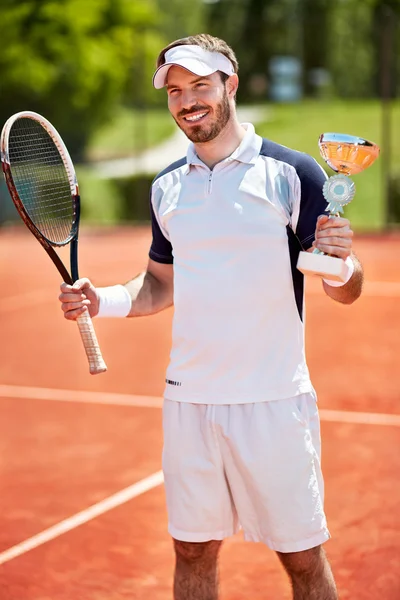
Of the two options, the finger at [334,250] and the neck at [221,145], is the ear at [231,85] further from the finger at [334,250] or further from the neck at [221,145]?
the finger at [334,250]

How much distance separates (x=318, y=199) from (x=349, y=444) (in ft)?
10.3

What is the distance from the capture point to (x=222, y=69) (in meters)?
3.06

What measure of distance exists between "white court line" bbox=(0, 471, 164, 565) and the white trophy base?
218 cm

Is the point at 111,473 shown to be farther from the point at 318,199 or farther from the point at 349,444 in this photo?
the point at 318,199

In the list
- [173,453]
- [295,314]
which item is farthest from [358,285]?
[173,453]

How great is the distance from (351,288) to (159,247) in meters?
0.71

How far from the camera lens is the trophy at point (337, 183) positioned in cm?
277

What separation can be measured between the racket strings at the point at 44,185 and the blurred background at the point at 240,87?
1451 centimetres

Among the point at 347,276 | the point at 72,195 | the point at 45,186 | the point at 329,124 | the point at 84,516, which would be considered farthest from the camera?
the point at 329,124

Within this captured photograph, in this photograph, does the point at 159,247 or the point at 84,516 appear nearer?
the point at 159,247

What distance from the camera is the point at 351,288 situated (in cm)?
298

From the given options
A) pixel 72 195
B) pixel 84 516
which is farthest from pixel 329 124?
pixel 72 195

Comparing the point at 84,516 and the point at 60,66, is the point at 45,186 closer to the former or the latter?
the point at 84,516

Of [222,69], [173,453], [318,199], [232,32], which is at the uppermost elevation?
[222,69]
